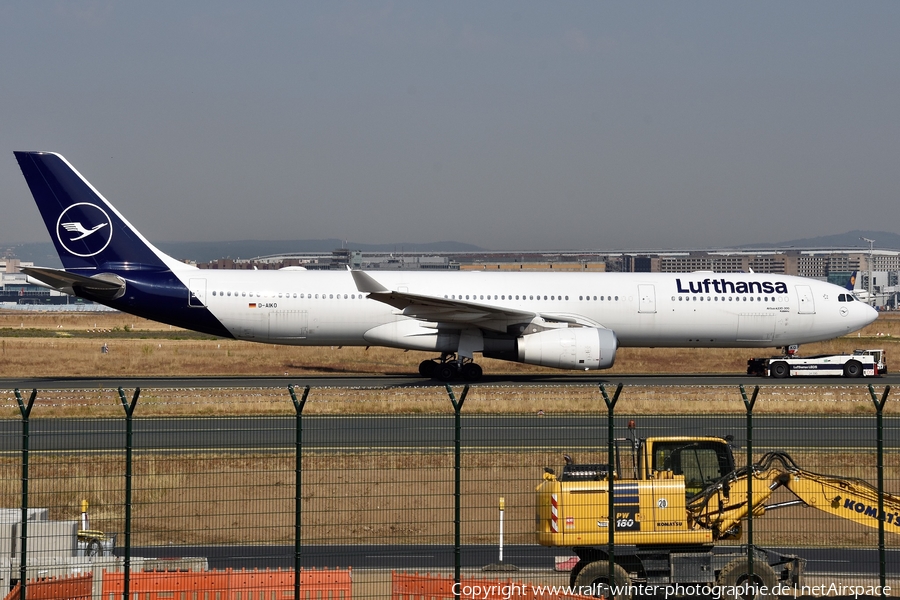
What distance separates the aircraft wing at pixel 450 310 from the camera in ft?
83.5

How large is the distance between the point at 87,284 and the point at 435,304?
31.7 feet

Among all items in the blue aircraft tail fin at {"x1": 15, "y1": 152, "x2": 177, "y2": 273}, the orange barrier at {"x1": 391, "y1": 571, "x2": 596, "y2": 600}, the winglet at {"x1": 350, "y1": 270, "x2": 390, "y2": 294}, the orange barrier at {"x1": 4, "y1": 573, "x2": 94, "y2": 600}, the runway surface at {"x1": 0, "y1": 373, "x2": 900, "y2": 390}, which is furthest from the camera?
the blue aircraft tail fin at {"x1": 15, "y1": 152, "x2": 177, "y2": 273}

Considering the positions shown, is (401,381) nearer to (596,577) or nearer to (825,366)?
(825,366)

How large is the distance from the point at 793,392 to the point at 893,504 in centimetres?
1503

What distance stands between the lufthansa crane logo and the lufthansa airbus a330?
0.03 m

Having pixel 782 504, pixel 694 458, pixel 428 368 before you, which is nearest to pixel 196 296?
pixel 428 368

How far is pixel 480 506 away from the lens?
1026cm

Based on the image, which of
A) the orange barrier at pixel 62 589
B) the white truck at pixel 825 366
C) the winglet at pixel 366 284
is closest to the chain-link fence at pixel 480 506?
the orange barrier at pixel 62 589

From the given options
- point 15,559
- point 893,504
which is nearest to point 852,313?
point 893,504

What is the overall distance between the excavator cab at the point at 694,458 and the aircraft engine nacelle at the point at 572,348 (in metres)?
14.8

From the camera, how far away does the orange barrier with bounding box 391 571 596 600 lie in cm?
890

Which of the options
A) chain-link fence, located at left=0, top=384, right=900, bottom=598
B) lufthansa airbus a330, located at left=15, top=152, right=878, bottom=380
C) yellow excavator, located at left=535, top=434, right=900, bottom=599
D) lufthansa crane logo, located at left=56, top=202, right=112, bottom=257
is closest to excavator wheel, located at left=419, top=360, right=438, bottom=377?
lufthansa airbus a330, located at left=15, top=152, right=878, bottom=380

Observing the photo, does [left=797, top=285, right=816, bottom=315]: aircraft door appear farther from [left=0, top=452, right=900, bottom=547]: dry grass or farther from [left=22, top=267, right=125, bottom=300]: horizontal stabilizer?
[left=22, top=267, right=125, bottom=300]: horizontal stabilizer

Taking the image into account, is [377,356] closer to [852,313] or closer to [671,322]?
[671,322]
